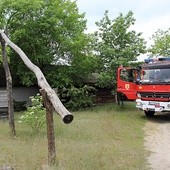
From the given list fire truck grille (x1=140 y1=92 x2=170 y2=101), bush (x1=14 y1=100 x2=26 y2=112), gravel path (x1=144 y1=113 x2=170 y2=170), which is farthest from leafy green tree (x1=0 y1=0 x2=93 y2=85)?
gravel path (x1=144 y1=113 x2=170 y2=170)

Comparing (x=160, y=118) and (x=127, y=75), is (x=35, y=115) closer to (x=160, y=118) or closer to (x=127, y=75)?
(x=127, y=75)

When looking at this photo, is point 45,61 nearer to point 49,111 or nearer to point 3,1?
point 3,1

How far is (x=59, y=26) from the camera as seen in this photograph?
2388 centimetres

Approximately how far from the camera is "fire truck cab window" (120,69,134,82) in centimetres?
1875

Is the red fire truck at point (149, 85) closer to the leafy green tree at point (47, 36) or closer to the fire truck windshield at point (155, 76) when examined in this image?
the fire truck windshield at point (155, 76)

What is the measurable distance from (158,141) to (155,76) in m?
5.04

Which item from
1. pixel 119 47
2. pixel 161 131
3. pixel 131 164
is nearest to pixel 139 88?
pixel 161 131

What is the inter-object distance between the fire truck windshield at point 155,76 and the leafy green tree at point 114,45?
414 centimetres

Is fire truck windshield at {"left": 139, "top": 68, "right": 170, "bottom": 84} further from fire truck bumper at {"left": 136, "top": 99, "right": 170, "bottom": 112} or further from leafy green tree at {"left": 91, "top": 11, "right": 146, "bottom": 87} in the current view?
leafy green tree at {"left": 91, "top": 11, "right": 146, "bottom": 87}

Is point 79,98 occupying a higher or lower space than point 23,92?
lower

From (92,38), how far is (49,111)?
15.4 meters

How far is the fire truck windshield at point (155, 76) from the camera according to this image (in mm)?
16656

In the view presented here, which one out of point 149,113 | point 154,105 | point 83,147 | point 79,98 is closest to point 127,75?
point 149,113

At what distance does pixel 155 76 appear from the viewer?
17125mm
